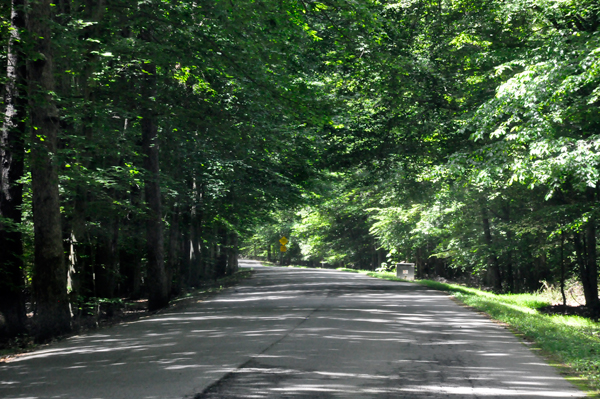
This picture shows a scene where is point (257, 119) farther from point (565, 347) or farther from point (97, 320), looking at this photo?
point (565, 347)

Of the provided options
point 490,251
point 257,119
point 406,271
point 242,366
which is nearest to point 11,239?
point 257,119

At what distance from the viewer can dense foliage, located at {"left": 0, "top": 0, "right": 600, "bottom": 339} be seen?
38.7 feet

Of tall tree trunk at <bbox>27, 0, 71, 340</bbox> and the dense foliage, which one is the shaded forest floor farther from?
tall tree trunk at <bbox>27, 0, 71, 340</bbox>

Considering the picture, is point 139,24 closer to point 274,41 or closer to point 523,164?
point 274,41

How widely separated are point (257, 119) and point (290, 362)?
10.5 meters

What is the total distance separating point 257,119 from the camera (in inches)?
679

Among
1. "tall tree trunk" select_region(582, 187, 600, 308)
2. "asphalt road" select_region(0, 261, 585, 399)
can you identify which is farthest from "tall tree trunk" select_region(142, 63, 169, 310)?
"tall tree trunk" select_region(582, 187, 600, 308)

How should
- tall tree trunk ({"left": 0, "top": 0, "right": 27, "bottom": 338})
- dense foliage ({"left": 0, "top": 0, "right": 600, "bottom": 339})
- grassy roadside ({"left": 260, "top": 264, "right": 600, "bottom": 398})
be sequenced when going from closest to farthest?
1. grassy roadside ({"left": 260, "top": 264, "right": 600, "bottom": 398})
2. dense foliage ({"left": 0, "top": 0, "right": 600, "bottom": 339})
3. tall tree trunk ({"left": 0, "top": 0, "right": 27, "bottom": 338})

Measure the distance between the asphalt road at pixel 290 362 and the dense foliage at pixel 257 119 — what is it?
3.23m

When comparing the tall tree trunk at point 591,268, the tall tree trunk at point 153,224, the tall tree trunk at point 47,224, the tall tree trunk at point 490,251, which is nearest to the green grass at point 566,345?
the tall tree trunk at point 591,268

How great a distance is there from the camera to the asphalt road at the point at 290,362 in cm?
636

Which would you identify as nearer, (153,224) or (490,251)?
(153,224)

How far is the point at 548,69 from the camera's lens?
12492 mm

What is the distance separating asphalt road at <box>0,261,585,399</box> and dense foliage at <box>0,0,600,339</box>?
10.6 feet
